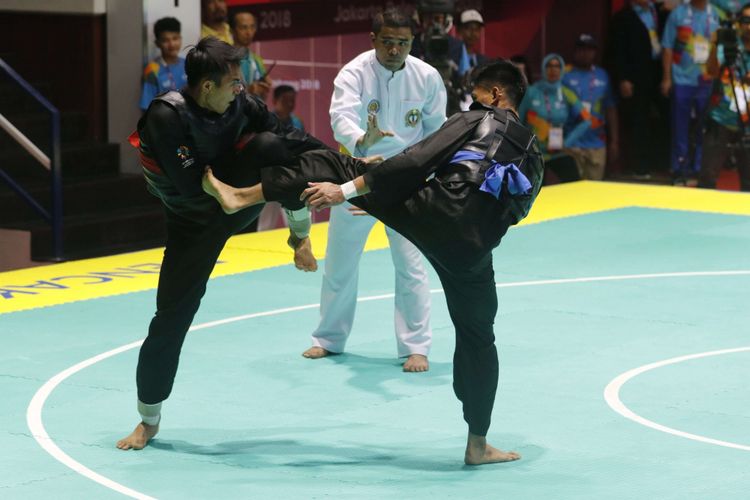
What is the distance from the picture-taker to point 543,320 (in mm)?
8609

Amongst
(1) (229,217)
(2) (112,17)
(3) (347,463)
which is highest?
(2) (112,17)

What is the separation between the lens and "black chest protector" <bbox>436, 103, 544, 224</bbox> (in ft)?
17.9

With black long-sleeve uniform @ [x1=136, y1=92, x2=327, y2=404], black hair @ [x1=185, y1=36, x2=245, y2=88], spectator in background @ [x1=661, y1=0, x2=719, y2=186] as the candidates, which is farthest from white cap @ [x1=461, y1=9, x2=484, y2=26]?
black hair @ [x1=185, y1=36, x2=245, y2=88]

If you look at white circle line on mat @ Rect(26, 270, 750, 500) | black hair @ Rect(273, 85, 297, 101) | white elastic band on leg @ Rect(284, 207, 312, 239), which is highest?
black hair @ Rect(273, 85, 297, 101)

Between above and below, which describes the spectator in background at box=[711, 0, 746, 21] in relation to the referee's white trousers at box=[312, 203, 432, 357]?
above

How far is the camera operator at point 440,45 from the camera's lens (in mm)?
10648

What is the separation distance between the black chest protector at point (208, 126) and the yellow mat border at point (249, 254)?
358 cm

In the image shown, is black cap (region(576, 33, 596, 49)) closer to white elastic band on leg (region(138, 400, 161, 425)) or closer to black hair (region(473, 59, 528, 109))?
black hair (region(473, 59, 528, 109))

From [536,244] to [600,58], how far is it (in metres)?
6.50

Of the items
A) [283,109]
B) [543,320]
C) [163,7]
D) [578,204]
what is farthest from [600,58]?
[543,320]

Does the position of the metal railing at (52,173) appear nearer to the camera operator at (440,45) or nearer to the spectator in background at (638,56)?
the camera operator at (440,45)

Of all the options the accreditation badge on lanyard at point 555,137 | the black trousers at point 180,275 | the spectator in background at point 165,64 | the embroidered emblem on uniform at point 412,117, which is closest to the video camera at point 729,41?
the accreditation badge on lanyard at point 555,137

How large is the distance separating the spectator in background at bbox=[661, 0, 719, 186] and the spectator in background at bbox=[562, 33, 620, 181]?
2.54 ft

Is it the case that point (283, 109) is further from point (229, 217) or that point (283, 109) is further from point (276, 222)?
point (229, 217)
